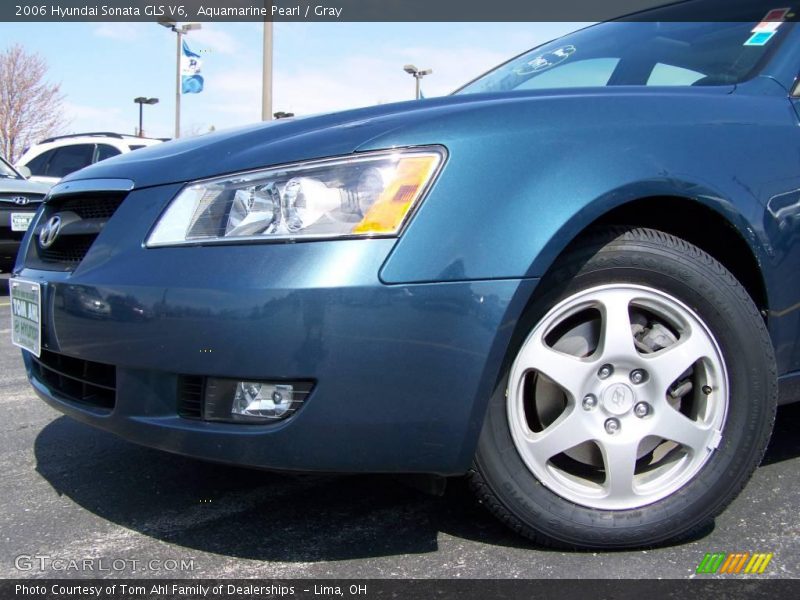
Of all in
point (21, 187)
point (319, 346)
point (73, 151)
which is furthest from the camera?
point (73, 151)

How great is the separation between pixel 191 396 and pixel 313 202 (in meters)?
0.55

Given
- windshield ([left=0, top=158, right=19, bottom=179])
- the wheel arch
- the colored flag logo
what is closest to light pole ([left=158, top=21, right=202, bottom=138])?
the colored flag logo

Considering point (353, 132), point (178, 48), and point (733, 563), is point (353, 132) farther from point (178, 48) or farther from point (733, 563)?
point (178, 48)

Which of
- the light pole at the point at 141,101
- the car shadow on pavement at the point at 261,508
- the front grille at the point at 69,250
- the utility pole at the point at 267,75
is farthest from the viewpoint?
the light pole at the point at 141,101

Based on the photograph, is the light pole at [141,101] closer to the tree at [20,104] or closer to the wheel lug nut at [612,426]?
the tree at [20,104]

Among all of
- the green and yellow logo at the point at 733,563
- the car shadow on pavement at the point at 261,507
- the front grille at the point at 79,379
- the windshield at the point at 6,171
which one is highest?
the windshield at the point at 6,171

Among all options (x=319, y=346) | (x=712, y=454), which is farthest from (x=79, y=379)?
(x=712, y=454)

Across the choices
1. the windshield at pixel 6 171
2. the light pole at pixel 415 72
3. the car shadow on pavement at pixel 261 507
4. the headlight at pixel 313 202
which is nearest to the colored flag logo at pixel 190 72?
the light pole at pixel 415 72

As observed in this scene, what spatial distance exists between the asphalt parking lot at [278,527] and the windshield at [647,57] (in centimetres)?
140

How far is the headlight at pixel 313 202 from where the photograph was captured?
1735mm

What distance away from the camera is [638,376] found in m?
1.96

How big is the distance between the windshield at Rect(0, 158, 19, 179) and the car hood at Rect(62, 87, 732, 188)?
19.8 ft

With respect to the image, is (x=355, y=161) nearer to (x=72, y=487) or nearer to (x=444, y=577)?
(x=444, y=577)

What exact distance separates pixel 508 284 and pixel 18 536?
59.7 inches
